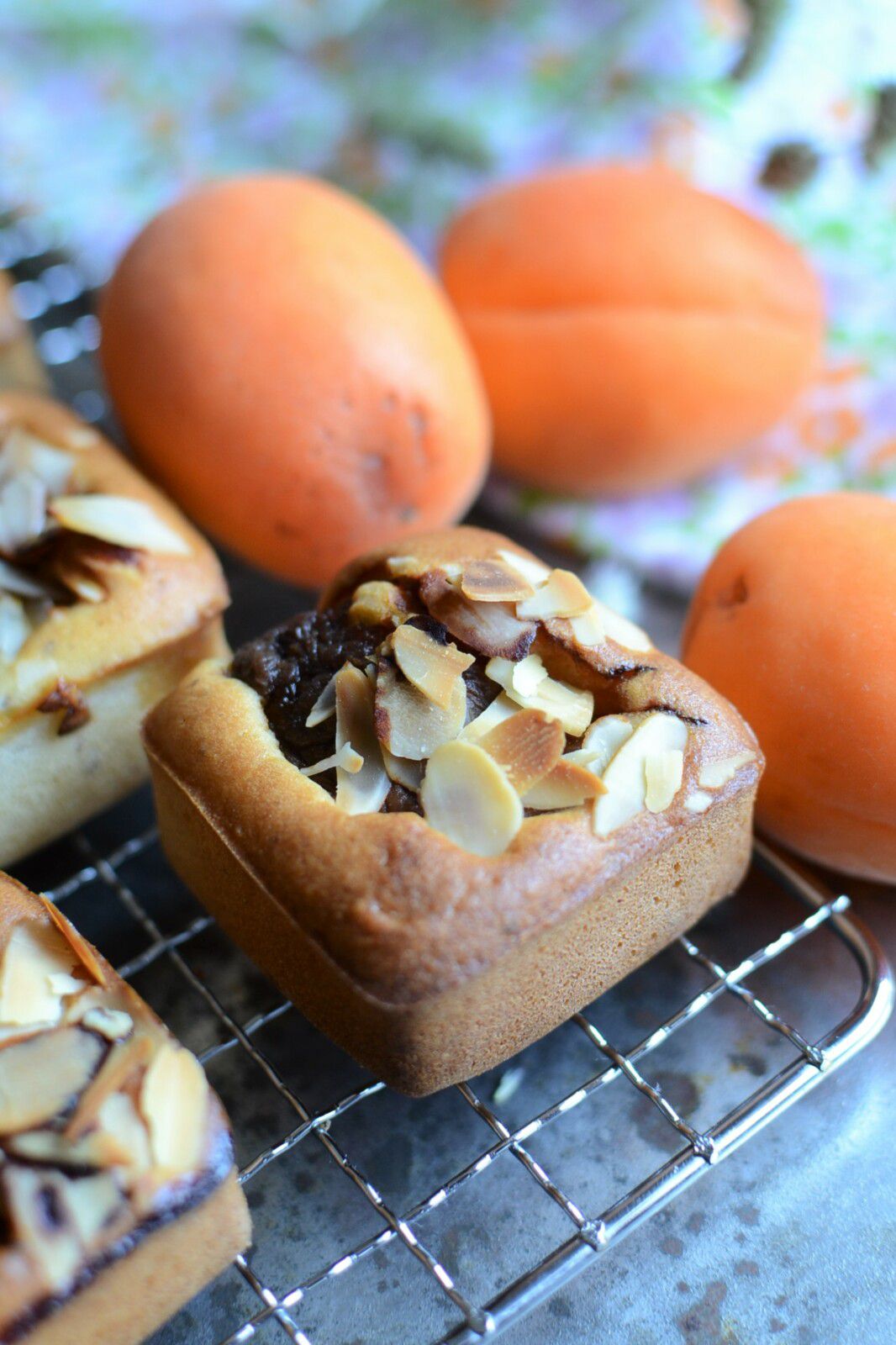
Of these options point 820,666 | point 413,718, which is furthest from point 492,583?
point 820,666

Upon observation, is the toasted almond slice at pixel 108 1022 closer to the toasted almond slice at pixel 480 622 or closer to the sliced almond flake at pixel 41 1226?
the sliced almond flake at pixel 41 1226

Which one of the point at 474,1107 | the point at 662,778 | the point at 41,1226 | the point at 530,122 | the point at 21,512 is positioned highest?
the point at 530,122

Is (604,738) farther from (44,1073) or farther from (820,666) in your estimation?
(44,1073)

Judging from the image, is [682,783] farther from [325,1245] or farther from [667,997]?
[325,1245]

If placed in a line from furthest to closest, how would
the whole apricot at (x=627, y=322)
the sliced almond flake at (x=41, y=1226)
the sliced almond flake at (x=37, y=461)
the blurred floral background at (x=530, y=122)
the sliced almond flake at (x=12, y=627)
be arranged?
the blurred floral background at (x=530, y=122), the whole apricot at (x=627, y=322), the sliced almond flake at (x=37, y=461), the sliced almond flake at (x=12, y=627), the sliced almond flake at (x=41, y=1226)

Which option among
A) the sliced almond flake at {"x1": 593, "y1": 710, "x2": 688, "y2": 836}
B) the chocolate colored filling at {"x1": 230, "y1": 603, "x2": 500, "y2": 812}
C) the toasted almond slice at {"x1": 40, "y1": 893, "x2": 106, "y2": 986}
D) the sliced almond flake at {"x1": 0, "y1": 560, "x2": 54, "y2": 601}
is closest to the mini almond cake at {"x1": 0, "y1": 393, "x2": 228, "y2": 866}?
the sliced almond flake at {"x1": 0, "y1": 560, "x2": 54, "y2": 601}

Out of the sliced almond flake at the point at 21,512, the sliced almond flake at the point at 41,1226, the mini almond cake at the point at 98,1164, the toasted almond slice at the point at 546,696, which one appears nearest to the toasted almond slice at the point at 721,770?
the toasted almond slice at the point at 546,696

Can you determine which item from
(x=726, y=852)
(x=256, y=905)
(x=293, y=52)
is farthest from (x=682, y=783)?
(x=293, y=52)
